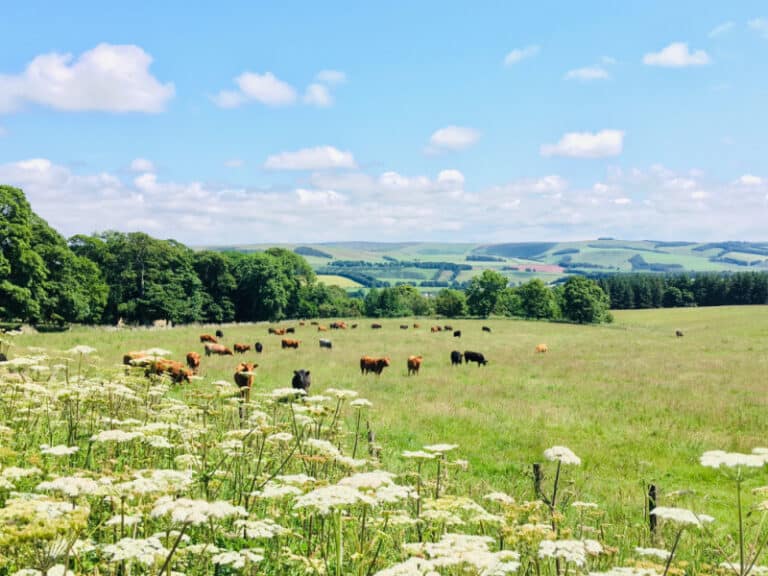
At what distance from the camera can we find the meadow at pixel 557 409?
1112 centimetres

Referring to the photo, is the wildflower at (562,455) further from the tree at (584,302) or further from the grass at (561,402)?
the tree at (584,302)

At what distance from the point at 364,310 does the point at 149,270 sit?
53703 mm

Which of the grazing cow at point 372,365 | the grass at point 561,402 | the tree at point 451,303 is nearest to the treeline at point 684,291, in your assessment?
the tree at point 451,303

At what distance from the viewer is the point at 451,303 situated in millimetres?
107062

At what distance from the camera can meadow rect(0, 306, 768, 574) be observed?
1112 cm

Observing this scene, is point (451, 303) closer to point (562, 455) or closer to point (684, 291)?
point (684, 291)

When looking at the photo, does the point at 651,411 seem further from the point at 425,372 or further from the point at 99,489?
the point at 99,489

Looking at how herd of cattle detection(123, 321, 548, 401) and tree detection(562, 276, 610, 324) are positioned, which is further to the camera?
tree detection(562, 276, 610, 324)

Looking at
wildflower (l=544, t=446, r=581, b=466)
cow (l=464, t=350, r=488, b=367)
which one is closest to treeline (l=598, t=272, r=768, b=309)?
cow (l=464, t=350, r=488, b=367)

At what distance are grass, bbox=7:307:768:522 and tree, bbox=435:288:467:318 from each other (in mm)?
58944

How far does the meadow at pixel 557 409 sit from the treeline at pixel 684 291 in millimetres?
94731

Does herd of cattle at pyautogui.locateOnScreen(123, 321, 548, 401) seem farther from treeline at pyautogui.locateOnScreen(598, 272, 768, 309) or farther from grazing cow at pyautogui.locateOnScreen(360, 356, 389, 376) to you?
treeline at pyautogui.locateOnScreen(598, 272, 768, 309)

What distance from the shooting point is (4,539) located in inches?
113

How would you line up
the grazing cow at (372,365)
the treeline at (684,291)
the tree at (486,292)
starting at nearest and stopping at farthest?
the grazing cow at (372,365), the tree at (486,292), the treeline at (684,291)
